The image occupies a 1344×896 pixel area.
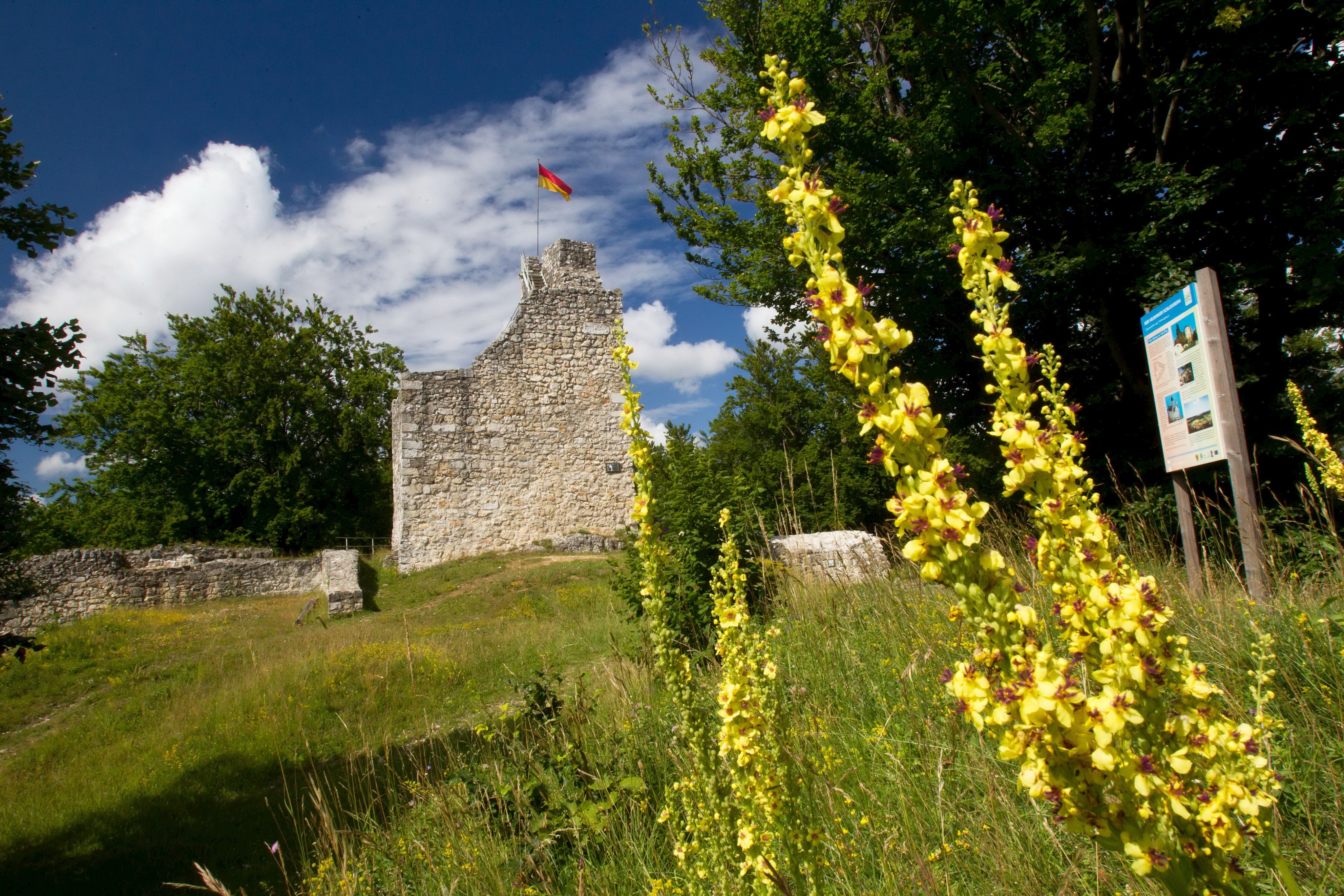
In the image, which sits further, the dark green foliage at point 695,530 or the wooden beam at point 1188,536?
the dark green foliage at point 695,530

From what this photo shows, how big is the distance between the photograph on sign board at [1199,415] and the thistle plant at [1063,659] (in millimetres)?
3779

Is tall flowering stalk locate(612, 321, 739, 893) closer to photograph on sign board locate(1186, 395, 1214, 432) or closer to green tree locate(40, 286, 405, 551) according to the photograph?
photograph on sign board locate(1186, 395, 1214, 432)

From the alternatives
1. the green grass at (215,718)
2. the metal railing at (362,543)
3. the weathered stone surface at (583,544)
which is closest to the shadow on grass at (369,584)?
the green grass at (215,718)

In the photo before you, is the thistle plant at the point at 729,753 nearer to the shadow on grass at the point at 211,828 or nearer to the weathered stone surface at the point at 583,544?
the shadow on grass at the point at 211,828

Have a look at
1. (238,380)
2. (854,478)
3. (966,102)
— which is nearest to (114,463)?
(238,380)

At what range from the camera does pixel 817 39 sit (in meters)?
9.11

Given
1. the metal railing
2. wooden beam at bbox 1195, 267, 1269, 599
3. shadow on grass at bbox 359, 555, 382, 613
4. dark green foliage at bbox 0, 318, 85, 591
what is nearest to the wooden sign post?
wooden beam at bbox 1195, 267, 1269, 599

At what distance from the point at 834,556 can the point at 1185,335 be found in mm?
3434

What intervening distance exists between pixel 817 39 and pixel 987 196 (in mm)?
3426

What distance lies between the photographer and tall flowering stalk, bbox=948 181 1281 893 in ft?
3.00

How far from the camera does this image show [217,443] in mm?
26172

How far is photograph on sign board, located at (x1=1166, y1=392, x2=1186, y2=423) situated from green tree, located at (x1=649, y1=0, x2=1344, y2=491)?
4.07m

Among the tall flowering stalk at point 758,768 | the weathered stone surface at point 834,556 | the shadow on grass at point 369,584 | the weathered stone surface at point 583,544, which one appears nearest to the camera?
the tall flowering stalk at point 758,768

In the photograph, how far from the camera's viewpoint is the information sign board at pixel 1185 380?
3.97 metres
